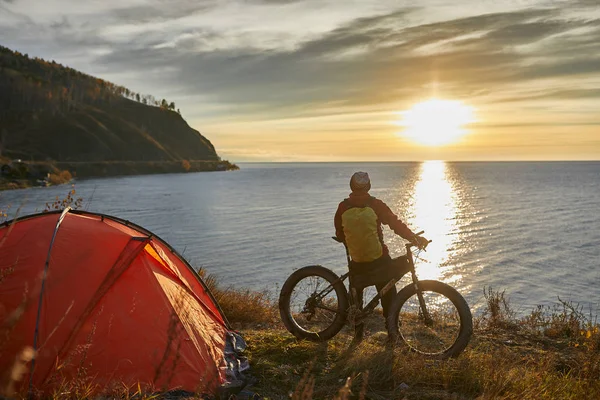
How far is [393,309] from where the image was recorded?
6.54 metres

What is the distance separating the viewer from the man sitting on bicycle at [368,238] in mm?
6621

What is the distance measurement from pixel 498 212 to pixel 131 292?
49665 millimetres

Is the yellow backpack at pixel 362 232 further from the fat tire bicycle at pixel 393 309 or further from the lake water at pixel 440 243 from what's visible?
the lake water at pixel 440 243

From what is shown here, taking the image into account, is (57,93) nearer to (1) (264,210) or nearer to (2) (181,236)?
(1) (264,210)

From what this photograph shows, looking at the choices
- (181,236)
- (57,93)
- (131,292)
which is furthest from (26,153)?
(131,292)

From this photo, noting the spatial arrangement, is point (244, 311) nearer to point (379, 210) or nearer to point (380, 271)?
point (380, 271)

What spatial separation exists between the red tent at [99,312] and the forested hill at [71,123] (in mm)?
130831

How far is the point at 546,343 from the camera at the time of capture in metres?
8.25

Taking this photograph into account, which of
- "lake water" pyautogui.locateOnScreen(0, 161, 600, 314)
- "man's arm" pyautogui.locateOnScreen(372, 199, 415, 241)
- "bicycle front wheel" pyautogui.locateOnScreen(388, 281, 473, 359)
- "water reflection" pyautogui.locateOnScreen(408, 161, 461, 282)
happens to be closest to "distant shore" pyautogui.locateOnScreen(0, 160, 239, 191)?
"lake water" pyautogui.locateOnScreen(0, 161, 600, 314)

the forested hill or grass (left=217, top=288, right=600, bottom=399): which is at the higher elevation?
the forested hill

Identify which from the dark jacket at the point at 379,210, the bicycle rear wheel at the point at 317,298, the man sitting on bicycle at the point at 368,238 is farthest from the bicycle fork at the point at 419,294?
the bicycle rear wheel at the point at 317,298

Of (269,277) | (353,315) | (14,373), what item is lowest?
(269,277)

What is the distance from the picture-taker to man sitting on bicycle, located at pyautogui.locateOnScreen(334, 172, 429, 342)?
6.62m

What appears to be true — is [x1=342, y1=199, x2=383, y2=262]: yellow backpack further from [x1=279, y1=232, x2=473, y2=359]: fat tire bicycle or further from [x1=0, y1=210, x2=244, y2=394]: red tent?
[x1=0, y1=210, x2=244, y2=394]: red tent
